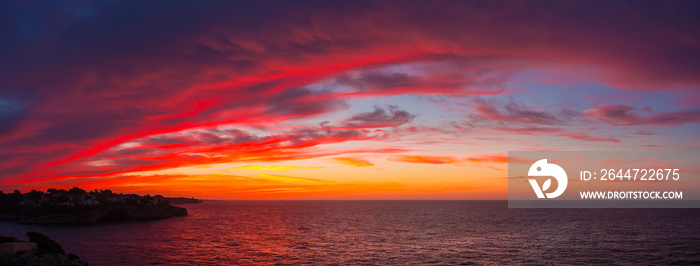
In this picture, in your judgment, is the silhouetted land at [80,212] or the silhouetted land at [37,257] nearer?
the silhouetted land at [37,257]

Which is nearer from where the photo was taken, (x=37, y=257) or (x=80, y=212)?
(x=37, y=257)

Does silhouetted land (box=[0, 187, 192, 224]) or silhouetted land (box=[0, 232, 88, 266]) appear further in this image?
silhouetted land (box=[0, 187, 192, 224])

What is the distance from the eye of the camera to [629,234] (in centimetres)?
9988

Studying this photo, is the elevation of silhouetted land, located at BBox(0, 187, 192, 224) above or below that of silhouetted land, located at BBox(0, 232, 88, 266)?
below

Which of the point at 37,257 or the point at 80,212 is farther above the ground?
the point at 37,257

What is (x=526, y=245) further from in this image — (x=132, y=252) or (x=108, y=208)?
(x=108, y=208)

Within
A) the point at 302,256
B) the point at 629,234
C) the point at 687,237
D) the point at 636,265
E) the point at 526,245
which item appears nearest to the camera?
the point at 636,265

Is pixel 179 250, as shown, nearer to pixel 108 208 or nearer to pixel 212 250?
pixel 212 250

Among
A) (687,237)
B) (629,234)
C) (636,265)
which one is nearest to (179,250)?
(636,265)

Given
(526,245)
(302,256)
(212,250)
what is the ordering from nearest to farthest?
(302,256) → (212,250) → (526,245)

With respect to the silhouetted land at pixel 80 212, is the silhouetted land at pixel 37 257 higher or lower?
higher

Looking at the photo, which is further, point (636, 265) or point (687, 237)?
point (687, 237)

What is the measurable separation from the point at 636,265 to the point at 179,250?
71.2 metres

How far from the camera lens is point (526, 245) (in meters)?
78.2
